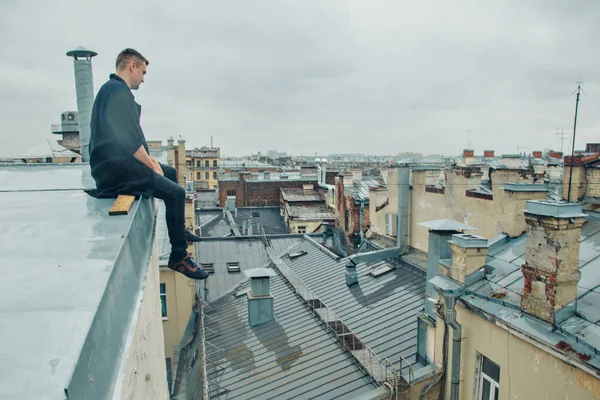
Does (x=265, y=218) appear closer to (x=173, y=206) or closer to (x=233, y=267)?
(x=233, y=267)

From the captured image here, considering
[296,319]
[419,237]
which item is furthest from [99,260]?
[419,237]

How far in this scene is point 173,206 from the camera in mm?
3943

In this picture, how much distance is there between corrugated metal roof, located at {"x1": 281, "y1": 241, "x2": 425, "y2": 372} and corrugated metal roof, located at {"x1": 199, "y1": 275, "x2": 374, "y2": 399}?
91 cm

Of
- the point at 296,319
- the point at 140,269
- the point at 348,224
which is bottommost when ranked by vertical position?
the point at 296,319

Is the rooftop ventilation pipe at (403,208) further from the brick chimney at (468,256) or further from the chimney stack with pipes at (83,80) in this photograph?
the chimney stack with pipes at (83,80)

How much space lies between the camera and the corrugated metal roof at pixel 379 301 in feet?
33.1

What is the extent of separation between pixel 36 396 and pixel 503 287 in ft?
25.1

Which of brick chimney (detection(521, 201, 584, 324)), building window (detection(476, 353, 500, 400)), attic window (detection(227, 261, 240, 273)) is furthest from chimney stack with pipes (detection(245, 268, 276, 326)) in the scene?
brick chimney (detection(521, 201, 584, 324))

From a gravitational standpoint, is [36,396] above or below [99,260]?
below

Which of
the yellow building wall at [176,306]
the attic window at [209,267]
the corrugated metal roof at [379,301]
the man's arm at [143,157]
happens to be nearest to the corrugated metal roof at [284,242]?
the attic window at [209,267]

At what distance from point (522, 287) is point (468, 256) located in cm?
100

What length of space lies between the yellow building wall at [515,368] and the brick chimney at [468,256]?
0.66m

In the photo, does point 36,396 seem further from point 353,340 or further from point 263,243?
point 263,243

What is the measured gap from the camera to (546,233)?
6.18 m
